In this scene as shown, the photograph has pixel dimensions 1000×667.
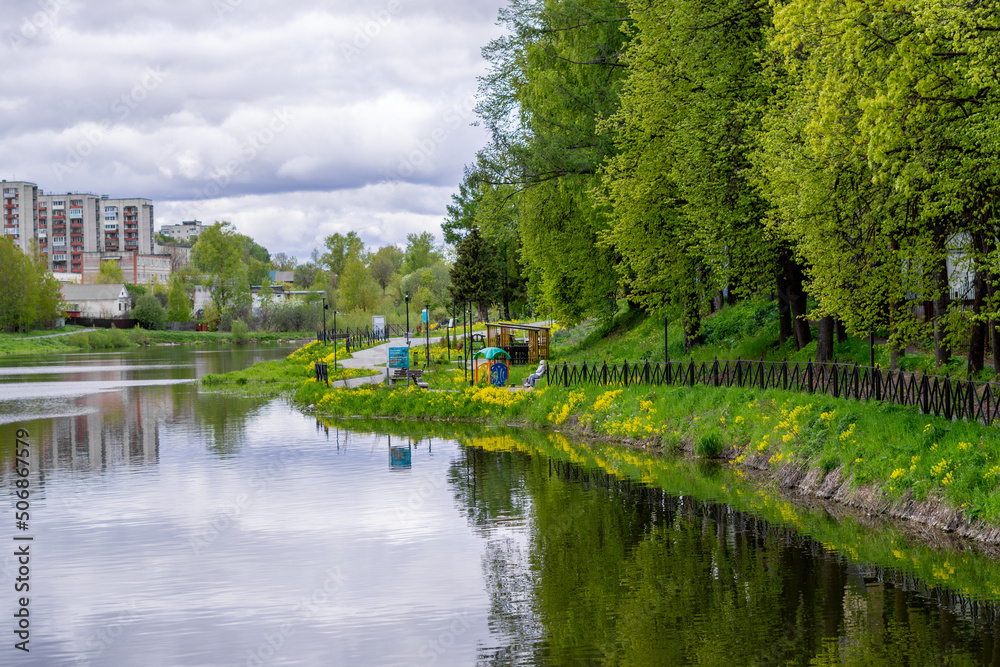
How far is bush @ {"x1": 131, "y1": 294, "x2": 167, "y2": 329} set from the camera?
456ft

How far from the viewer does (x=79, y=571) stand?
1545cm

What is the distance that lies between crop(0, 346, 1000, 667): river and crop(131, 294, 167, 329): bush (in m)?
118

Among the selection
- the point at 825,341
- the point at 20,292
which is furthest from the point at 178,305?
the point at 825,341

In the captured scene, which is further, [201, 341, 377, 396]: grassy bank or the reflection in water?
[201, 341, 377, 396]: grassy bank

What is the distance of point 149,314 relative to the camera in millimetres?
138750

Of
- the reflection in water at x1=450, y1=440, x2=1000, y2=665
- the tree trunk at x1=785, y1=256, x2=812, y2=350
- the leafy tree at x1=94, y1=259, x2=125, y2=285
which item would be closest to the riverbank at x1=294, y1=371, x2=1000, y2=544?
the reflection in water at x1=450, y1=440, x2=1000, y2=665

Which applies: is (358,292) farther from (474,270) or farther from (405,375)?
(405,375)

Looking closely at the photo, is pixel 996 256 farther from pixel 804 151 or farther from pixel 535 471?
pixel 535 471

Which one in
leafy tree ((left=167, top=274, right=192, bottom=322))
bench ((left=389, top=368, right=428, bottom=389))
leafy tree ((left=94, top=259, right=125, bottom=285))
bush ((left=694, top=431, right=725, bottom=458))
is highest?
leafy tree ((left=94, top=259, right=125, bottom=285))

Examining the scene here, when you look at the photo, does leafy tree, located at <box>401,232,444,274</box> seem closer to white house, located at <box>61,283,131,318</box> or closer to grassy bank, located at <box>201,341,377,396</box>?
white house, located at <box>61,283,131,318</box>

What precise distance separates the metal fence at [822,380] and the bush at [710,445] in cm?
217

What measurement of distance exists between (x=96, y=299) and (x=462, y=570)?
161 meters

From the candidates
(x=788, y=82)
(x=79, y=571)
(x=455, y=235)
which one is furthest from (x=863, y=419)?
(x=455, y=235)

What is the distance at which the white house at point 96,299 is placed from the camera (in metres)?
159
